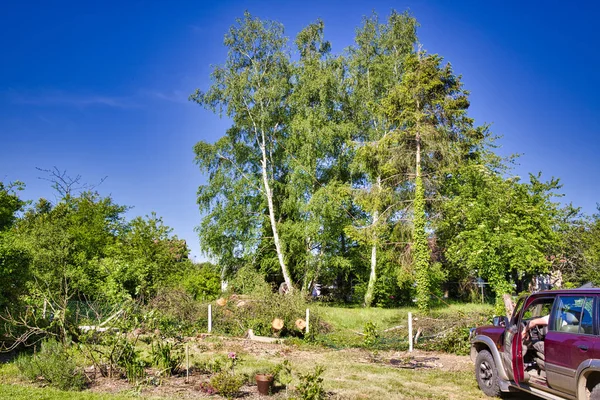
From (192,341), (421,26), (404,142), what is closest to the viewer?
(192,341)

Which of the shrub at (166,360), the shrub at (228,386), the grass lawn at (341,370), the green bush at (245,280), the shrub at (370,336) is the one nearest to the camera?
the shrub at (228,386)

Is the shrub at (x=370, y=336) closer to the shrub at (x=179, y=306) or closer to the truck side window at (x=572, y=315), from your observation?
the shrub at (x=179, y=306)

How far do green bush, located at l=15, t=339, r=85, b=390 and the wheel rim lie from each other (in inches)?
275

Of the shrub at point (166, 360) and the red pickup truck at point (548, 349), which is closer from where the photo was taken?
the red pickup truck at point (548, 349)

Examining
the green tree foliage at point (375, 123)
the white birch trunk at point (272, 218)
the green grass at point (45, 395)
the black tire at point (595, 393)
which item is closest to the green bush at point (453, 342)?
the black tire at point (595, 393)

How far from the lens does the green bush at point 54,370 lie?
7.41 m

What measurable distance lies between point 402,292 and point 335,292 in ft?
16.1

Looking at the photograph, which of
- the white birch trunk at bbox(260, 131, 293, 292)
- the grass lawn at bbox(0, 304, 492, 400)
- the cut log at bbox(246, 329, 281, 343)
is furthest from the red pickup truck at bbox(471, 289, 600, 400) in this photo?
the white birch trunk at bbox(260, 131, 293, 292)

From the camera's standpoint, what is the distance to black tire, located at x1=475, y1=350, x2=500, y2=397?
741 centimetres

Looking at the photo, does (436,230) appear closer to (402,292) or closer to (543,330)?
(402,292)

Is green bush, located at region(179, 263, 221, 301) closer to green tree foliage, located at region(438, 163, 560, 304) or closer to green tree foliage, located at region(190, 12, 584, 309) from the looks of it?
green tree foliage, located at region(190, 12, 584, 309)

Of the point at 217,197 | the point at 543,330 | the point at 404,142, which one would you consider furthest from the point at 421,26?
the point at 543,330

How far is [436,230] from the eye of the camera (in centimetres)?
2355

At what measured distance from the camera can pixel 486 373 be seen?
7.74 metres
